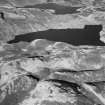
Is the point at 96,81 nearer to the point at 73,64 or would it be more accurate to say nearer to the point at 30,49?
the point at 73,64

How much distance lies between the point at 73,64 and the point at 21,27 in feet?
170

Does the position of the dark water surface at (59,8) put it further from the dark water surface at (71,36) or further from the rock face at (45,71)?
the dark water surface at (71,36)

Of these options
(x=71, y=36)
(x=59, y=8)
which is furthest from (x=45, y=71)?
(x=59, y=8)

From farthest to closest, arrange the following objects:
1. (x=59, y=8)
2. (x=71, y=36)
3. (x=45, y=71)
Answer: (x=59, y=8)
(x=71, y=36)
(x=45, y=71)

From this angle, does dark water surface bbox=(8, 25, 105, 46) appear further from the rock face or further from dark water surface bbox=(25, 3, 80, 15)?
dark water surface bbox=(25, 3, 80, 15)

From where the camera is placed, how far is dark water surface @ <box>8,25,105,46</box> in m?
100

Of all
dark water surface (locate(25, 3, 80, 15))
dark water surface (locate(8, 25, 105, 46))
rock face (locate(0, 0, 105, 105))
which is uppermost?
rock face (locate(0, 0, 105, 105))

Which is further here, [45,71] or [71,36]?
[71,36]

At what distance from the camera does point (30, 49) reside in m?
83.8

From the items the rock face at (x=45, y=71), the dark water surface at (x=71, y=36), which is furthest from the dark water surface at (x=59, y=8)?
the dark water surface at (x=71, y=36)

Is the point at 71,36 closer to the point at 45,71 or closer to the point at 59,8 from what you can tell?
A: the point at 45,71

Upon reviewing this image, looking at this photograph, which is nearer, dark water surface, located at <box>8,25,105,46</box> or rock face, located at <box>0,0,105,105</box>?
rock face, located at <box>0,0,105,105</box>

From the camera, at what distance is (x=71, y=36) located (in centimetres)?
10700

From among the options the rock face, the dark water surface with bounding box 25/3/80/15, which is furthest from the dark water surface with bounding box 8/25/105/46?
the dark water surface with bounding box 25/3/80/15
